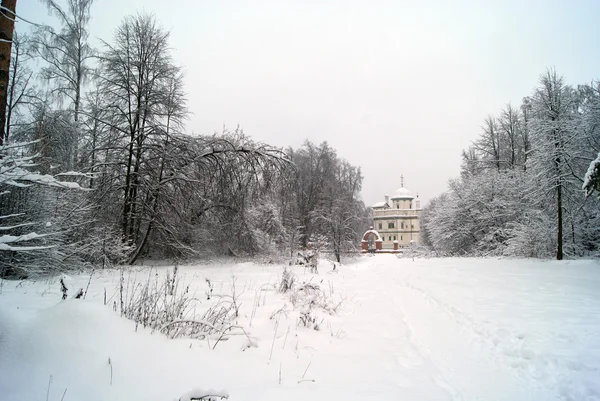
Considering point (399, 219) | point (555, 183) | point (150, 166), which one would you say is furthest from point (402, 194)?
point (150, 166)

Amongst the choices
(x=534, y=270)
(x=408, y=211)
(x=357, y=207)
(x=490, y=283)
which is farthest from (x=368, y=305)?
(x=408, y=211)

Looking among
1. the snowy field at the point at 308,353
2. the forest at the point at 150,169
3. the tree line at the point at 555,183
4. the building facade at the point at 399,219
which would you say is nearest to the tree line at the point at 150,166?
the forest at the point at 150,169

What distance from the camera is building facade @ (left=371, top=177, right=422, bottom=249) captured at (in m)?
77.8

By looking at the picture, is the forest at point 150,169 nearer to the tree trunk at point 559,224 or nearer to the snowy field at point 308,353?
the tree trunk at point 559,224

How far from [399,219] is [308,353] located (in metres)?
80.1

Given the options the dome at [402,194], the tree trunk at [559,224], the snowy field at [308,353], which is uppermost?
the dome at [402,194]

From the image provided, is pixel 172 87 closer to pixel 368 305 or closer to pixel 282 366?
pixel 368 305

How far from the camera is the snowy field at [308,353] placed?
201 cm

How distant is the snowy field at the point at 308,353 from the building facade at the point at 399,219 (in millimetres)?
74939

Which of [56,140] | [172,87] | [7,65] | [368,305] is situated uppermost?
[172,87]

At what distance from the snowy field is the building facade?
7494 centimetres

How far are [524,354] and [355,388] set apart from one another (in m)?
2.80

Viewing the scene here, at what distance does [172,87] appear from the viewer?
37.7 feet

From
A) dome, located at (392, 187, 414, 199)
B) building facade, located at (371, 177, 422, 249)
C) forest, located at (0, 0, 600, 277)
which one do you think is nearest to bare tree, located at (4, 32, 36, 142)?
forest, located at (0, 0, 600, 277)
